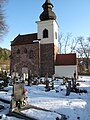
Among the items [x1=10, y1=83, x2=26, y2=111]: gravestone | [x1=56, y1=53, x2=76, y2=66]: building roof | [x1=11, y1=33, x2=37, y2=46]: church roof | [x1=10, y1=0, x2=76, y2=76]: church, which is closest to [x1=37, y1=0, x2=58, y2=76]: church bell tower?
[x1=10, y1=0, x2=76, y2=76]: church

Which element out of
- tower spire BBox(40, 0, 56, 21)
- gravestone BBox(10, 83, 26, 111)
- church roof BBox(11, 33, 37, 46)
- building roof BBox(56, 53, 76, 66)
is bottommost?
gravestone BBox(10, 83, 26, 111)

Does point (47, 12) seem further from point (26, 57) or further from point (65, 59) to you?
point (65, 59)

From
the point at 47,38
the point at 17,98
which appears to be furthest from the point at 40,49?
the point at 17,98

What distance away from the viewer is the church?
31.6m

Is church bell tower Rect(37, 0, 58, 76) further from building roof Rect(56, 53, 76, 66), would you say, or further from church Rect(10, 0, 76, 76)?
building roof Rect(56, 53, 76, 66)

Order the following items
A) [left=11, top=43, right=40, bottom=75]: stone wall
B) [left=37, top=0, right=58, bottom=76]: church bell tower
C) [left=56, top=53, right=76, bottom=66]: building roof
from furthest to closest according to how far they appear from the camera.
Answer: [left=11, top=43, right=40, bottom=75]: stone wall
[left=37, top=0, right=58, bottom=76]: church bell tower
[left=56, top=53, right=76, bottom=66]: building roof

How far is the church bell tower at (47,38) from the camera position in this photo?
31.5 m

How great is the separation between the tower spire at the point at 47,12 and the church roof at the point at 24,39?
3572 millimetres

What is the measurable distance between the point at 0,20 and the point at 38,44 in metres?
10.3

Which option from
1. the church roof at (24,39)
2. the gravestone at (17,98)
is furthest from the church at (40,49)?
the gravestone at (17,98)

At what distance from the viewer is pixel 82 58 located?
5512cm

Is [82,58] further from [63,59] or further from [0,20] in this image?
[0,20]

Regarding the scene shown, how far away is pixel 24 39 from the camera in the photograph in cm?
3447

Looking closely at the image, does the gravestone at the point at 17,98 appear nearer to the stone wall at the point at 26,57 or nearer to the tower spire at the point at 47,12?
the stone wall at the point at 26,57
